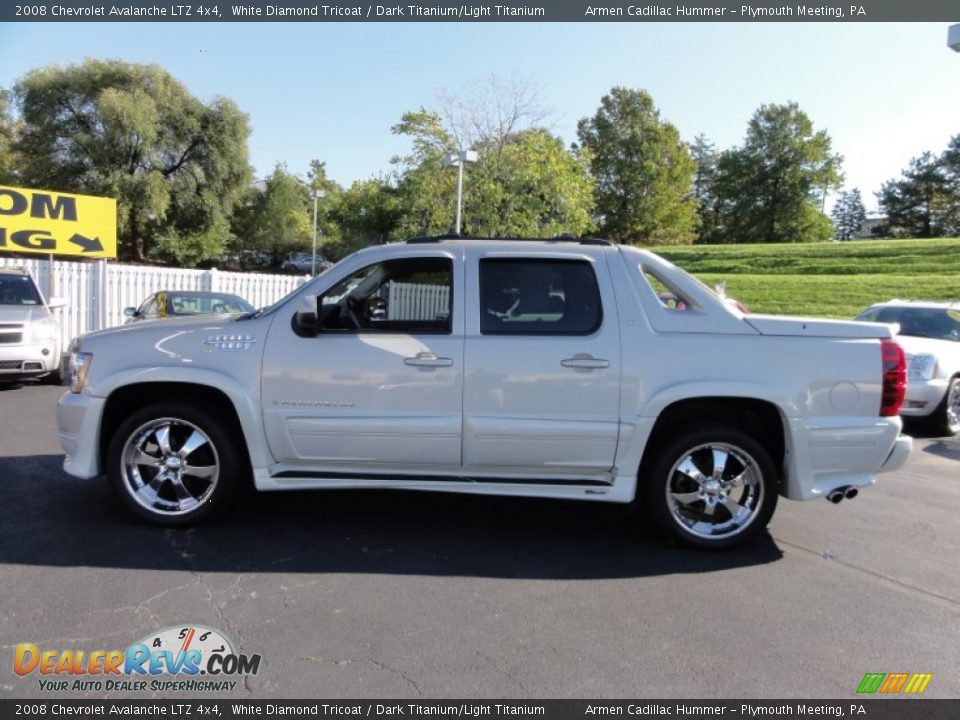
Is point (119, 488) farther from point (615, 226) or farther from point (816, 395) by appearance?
point (615, 226)

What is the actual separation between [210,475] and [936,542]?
4953 mm

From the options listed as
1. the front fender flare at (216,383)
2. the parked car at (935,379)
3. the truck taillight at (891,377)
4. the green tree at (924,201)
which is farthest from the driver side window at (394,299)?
the green tree at (924,201)

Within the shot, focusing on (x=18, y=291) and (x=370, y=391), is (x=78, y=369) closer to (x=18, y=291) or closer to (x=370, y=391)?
(x=370, y=391)

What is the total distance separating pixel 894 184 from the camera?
251 feet

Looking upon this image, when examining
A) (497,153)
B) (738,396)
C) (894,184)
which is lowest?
(738,396)

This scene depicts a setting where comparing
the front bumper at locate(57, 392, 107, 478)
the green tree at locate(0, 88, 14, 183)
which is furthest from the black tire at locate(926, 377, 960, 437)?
the green tree at locate(0, 88, 14, 183)

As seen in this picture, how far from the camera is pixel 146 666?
289 centimetres

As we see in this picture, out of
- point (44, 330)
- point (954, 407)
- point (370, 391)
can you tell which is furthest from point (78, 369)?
point (954, 407)

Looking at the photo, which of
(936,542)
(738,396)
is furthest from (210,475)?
(936,542)

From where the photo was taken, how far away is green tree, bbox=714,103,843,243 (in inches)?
2741

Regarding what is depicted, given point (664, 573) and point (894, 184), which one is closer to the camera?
point (664, 573)

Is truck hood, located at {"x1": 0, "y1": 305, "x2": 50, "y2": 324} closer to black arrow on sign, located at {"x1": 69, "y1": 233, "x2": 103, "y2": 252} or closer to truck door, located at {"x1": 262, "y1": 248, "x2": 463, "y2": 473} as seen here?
black arrow on sign, located at {"x1": 69, "y1": 233, "x2": 103, "y2": 252}
